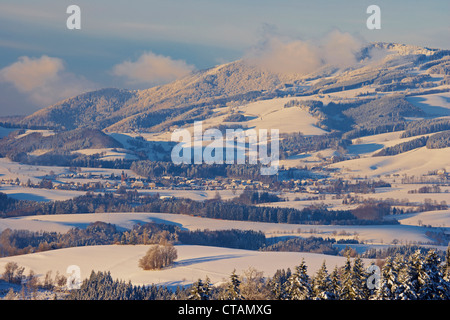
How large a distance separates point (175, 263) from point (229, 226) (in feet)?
159

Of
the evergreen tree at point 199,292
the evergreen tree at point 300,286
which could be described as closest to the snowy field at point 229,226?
the evergreen tree at point 300,286

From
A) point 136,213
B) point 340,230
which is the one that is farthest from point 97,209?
point 340,230

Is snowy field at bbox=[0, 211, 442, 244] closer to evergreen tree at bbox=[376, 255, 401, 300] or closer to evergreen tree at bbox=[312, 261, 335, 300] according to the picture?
evergreen tree at bbox=[376, 255, 401, 300]

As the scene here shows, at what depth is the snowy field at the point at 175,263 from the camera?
8038cm

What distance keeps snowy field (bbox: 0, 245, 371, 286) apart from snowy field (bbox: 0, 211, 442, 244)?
29.7 m

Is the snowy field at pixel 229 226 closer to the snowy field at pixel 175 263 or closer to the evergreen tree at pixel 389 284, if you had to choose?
the snowy field at pixel 175 263

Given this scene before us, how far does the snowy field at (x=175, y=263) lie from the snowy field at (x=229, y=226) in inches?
1171

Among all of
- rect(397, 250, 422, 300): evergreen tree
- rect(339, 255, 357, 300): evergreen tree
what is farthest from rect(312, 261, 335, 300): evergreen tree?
rect(397, 250, 422, 300): evergreen tree

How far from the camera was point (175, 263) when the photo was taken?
8838 cm

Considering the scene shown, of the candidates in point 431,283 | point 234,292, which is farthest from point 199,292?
point 431,283

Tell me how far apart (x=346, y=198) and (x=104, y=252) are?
9954cm
